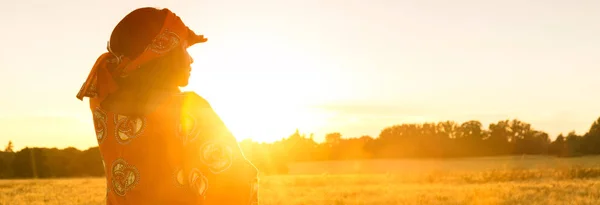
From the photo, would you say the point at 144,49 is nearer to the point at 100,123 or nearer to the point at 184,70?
the point at 184,70

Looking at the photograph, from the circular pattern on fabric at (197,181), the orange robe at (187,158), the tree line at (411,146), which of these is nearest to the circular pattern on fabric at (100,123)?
the orange robe at (187,158)

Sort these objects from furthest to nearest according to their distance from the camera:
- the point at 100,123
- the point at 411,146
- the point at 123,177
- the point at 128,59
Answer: the point at 411,146, the point at 100,123, the point at 123,177, the point at 128,59

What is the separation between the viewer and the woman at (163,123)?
2.34 m

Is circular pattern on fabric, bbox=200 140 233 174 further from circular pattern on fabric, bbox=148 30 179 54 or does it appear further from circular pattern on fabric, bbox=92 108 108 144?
circular pattern on fabric, bbox=92 108 108 144

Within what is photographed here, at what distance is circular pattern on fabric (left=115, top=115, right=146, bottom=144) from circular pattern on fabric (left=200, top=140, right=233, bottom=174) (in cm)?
30

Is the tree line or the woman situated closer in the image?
the woman

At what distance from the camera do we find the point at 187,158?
7.70 ft

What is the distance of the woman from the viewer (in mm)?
2336

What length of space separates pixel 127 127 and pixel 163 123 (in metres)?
0.23

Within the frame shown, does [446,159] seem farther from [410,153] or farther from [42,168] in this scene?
[42,168]

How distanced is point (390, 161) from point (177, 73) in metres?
74.7

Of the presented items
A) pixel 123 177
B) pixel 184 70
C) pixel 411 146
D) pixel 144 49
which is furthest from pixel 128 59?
pixel 411 146

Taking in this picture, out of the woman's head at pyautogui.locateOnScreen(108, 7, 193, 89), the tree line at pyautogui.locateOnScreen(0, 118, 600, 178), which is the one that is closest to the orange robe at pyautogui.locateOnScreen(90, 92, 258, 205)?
the woman's head at pyautogui.locateOnScreen(108, 7, 193, 89)

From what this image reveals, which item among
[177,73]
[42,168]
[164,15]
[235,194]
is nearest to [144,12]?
[164,15]
